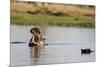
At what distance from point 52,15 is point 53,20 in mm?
54

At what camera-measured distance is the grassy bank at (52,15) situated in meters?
2.17

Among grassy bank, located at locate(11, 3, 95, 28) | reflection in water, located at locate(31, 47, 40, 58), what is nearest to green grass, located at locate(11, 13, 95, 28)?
grassy bank, located at locate(11, 3, 95, 28)

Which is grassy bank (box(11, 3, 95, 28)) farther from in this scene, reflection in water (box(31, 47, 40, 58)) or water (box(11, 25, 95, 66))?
reflection in water (box(31, 47, 40, 58))

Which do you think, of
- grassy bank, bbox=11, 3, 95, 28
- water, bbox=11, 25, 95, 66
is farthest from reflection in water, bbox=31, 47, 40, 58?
grassy bank, bbox=11, 3, 95, 28

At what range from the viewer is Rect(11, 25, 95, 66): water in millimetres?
2140

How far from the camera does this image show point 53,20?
230cm

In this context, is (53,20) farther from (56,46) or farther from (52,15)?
(56,46)

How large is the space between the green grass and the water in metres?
0.05

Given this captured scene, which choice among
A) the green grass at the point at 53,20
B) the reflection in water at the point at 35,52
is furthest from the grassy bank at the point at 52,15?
the reflection in water at the point at 35,52

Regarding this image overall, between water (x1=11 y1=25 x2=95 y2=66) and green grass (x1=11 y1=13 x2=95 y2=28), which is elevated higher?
green grass (x1=11 y1=13 x2=95 y2=28)

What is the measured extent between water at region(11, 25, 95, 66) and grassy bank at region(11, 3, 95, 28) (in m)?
0.06

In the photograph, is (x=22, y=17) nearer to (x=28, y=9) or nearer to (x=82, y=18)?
(x=28, y=9)
